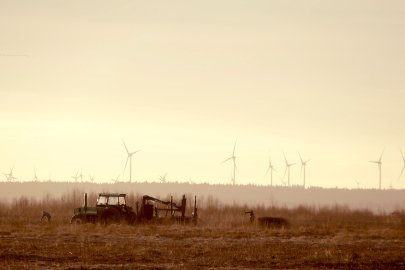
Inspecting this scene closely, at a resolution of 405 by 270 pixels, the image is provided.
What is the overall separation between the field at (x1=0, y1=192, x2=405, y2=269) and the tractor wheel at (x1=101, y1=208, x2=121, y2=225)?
1597 millimetres

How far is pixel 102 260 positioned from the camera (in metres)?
29.2

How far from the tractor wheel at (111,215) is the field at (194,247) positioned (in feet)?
5.24

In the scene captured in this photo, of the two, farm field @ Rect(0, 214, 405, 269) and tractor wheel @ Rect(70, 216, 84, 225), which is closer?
farm field @ Rect(0, 214, 405, 269)

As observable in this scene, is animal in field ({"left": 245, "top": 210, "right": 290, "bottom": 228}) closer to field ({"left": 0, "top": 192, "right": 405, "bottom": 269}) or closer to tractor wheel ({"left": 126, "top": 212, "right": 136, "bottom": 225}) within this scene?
field ({"left": 0, "top": 192, "right": 405, "bottom": 269})

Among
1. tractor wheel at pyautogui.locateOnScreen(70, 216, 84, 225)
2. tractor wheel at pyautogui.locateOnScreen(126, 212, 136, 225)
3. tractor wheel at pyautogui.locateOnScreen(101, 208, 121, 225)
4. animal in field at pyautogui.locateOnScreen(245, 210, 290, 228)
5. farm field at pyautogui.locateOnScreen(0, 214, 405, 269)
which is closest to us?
farm field at pyautogui.locateOnScreen(0, 214, 405, 269)

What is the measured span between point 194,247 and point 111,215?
14313 mm

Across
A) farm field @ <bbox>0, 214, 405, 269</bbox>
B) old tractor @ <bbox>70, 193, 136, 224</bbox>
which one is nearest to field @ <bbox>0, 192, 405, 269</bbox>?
farm field @ <bbox>0, 214, 405, 269</bbox>

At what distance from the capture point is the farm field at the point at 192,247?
94.5ft

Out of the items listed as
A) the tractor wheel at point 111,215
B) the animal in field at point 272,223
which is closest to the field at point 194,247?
the animal in field at point 272,223

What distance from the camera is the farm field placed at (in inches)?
1134

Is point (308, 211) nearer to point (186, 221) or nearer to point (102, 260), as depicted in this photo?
point (186, 221)

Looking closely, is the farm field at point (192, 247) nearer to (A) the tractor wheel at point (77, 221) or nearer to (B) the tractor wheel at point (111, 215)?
(A) the tractor wheel at point (77, 221)

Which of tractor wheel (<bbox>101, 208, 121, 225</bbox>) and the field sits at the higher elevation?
tractor wheel (<bbox>101, 208, 121, 225</bbox>)

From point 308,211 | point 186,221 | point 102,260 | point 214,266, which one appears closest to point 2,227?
point 186,221
